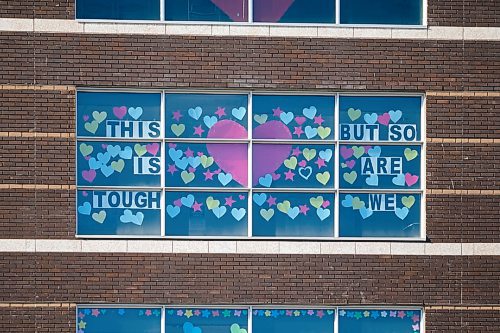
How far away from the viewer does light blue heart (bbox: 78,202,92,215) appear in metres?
14.5

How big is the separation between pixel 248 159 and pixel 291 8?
249 centimetres

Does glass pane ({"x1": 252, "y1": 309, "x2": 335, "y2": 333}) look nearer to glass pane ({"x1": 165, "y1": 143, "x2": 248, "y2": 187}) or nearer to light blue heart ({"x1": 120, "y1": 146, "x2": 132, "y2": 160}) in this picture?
glass pane ({"x1": 165, "y1": 143, "x2": 248, "y2": 187})

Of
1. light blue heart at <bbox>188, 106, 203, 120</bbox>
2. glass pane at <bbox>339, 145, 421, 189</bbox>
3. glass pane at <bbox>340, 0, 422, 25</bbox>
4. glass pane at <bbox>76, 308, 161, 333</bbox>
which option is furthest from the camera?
glass pane at <bbox>340, 0, 422, 25</bbox>

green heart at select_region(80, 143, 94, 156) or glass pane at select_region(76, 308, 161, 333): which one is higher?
green heart at select_region(80, 143, 94, 156)

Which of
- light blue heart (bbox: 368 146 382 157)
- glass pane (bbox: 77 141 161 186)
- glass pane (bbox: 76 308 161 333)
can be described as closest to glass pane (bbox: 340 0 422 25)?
light blue heart (bbox: 368 146 382 157)

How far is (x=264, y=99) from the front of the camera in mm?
14750

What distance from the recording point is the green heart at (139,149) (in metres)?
14.6

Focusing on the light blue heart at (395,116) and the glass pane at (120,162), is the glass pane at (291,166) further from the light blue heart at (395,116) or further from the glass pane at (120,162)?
the glass pane at (120,162)

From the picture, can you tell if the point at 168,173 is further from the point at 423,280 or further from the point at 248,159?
the point at 423,280

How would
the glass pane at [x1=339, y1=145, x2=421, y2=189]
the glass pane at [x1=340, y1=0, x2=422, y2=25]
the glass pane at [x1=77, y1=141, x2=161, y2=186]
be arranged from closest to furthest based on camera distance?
the glass pane at [x1=77, y1=141, x2=161, y2=186] → the glass pane at [x1=339, y1=145, x2=421, y2=189] → the glass pane at [x1=340, y1=0, x2=422, y2=25]

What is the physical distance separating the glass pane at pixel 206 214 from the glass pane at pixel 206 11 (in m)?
2.75

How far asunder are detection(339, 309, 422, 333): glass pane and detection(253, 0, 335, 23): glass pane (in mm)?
4614

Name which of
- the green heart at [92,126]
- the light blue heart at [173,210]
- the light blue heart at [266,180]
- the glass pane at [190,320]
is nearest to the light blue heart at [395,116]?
the light blue heart at [266,180]

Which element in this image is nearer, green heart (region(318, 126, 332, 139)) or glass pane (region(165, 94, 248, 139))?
glass pane (region(165, 94, 248, 139))
